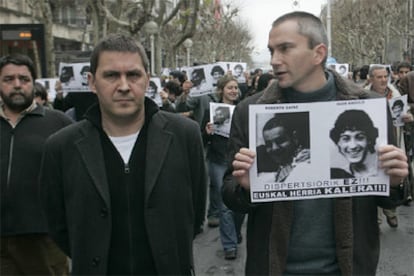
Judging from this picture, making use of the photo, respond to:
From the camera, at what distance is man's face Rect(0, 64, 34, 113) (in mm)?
4215

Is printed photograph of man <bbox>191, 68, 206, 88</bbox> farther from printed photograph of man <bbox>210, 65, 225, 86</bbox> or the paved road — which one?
the paved road

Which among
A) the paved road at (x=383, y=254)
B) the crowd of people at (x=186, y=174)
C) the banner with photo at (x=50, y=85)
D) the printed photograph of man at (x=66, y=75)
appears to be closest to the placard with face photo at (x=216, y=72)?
the printed photograph of man at (x=66, y=75)

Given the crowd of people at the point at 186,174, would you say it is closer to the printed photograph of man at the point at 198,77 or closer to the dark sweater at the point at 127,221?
the dark sweater at the point at 127,221

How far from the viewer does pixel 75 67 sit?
8.53m

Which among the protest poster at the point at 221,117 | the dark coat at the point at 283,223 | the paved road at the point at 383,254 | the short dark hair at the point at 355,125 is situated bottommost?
the paved road at the point at 383,254

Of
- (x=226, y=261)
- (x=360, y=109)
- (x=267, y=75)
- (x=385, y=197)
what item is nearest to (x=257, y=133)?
(x=360, y=109)

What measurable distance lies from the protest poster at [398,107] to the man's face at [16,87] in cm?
442

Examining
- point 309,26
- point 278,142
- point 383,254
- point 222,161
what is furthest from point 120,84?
point 383,254

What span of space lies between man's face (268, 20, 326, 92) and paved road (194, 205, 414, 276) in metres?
3.71

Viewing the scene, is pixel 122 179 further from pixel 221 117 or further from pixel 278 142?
pixel 221 117

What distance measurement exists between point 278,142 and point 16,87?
238cm

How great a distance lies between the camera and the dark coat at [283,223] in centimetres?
269

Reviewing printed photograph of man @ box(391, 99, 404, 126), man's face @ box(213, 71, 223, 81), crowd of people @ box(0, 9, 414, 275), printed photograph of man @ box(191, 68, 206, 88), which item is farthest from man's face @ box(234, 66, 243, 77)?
crowd of people @ box(0, 9, 414, 275)

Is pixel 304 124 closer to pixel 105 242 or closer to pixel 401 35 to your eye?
pixel 105 242
